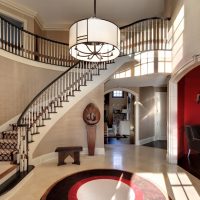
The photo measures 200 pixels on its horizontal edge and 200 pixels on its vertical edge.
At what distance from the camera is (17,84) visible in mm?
5957

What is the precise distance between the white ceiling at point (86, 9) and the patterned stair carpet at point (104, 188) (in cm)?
607

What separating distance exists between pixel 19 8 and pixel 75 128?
5.04 m

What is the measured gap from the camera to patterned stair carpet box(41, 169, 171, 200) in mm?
3367

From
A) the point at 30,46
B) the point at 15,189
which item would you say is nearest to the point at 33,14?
the point at 30,46

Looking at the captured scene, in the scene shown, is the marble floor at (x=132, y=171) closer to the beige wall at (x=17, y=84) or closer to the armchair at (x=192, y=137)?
the armchair at (x=192, y=137)

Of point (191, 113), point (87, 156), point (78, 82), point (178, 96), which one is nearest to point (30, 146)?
point (87, 156)

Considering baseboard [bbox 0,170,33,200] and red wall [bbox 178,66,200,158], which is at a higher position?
Result: red wall [bbox 178,66,200,158]

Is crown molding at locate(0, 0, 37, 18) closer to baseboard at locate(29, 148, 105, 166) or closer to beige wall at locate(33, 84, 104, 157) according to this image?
beige wall at locate(33, 84, 104, 157)

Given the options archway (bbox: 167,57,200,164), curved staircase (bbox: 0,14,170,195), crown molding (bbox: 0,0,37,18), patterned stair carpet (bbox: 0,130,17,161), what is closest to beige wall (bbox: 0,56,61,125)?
curved staircase (bbox: 0,14,170,195)

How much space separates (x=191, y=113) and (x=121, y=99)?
1032 cm

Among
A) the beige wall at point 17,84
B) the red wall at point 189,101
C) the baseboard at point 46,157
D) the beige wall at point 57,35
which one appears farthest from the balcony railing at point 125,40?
the baseboard at point 46,157

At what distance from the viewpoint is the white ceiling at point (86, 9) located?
22.7 ft

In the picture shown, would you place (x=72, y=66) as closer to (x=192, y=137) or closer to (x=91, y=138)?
(x=91, y=138)

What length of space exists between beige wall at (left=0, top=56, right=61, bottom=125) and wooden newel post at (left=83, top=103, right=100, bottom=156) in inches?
81.8
